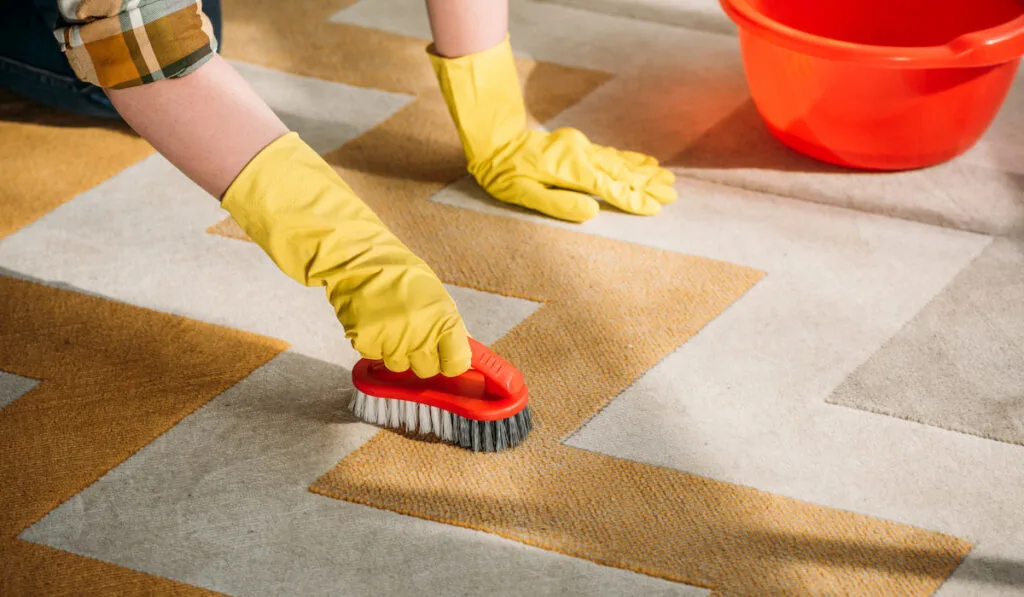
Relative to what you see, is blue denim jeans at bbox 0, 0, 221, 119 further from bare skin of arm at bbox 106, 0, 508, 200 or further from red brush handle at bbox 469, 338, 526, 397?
red brush handle at bbox 469, 338, 526, 397

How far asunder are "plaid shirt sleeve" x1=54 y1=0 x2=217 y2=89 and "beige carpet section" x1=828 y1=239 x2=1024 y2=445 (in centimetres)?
80

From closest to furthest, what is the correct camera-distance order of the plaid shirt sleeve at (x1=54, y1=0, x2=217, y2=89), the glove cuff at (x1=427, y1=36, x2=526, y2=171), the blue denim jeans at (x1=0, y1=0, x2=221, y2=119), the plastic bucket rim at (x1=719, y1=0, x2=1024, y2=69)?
the plaid shirt sleeve at (x1=54, y1=0, x2=217, y2=89)
the plastic bucket rim at (x1=719, y1=0, x2=1024, y2=69)
the glove cuff at (x1=427, y1=36, x2=526, y2=171)
the blue denim jeans at (x1=0, y1=0, x2=221, y2=119)

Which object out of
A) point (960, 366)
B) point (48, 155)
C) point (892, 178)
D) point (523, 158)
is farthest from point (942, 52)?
point (48, 155)

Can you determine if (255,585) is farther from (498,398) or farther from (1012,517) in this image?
(1012,517)

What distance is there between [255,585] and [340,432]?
23cm

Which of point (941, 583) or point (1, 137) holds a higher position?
point (1, 137)

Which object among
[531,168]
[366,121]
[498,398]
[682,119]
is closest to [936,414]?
[498,398]

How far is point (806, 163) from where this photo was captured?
67.8 inches

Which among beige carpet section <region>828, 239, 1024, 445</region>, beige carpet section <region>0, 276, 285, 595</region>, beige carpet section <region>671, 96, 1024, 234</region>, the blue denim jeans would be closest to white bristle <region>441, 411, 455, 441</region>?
beige carpet section <region>0, 276, 285, 595</region>

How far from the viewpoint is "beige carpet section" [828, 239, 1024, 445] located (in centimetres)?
124

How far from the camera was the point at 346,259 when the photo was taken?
3.66ft

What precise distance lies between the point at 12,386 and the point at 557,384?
0.66m

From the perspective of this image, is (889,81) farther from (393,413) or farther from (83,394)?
(83,394)

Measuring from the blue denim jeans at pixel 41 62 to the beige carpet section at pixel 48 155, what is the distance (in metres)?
0.04
